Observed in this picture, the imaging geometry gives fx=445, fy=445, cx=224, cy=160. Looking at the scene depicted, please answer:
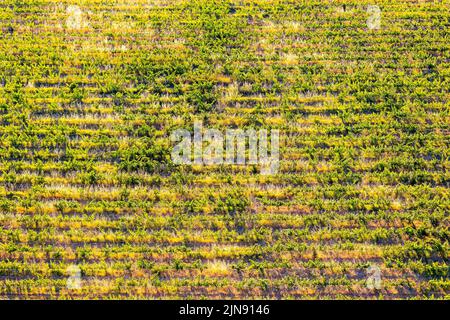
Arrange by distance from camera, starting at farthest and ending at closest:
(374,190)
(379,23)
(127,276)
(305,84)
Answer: (379,23), (305,84), (374,190), (127,276)

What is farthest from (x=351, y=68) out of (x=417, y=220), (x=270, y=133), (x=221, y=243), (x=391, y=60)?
(x=221, y=243)

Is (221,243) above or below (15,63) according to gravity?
below

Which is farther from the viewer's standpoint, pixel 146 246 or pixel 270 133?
pixel 270 133

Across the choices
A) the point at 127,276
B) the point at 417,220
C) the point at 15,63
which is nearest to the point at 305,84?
the point at 417,220

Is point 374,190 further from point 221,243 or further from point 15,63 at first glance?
point 15,63

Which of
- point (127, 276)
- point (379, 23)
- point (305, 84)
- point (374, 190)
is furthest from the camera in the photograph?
point (379, 23)

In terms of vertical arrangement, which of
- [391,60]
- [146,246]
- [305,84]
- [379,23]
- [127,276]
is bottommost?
[127,276]
